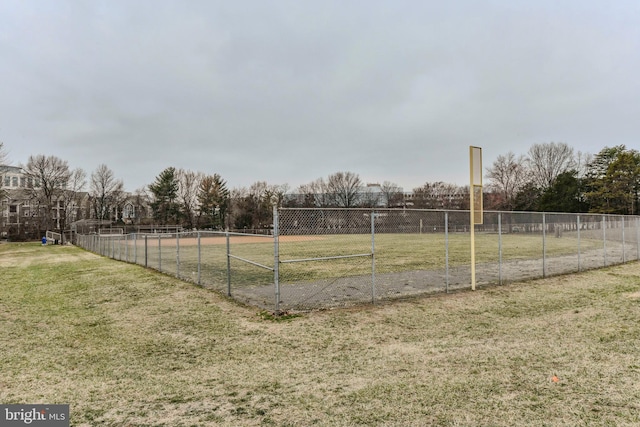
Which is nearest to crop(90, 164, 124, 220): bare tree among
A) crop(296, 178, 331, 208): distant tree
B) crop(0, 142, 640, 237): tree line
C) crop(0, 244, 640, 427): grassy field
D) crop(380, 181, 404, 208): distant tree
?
crop(0, 142, 640, 237): tree line

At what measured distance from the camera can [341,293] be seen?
846cm

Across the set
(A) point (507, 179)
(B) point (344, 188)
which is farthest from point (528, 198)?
(B) point (344, 188)

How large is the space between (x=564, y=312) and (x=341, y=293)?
14.8 feet

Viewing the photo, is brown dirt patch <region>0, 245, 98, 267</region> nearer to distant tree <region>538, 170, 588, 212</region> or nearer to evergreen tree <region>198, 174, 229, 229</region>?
evergreen tree <region>198, 174, 229, 229</region>

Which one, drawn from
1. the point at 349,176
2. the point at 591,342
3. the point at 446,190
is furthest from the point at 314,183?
the point at 591,342

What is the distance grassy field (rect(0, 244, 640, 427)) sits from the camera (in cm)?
308

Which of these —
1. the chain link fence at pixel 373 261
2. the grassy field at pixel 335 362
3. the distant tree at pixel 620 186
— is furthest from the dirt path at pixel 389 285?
the distant tree at pixel 620 186

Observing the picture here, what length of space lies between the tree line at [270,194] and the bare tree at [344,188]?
0.20 metres

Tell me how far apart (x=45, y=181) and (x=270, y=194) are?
34475mm

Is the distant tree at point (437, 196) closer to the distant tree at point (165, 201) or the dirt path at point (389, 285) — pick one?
the distant tree at point (165, 201)

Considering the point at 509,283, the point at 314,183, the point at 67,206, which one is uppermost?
the point at 314,183

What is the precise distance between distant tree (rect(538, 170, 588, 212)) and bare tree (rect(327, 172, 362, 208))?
1257 inches

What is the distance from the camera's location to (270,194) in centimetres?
6109

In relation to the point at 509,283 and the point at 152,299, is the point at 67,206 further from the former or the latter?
the point at 509,283
